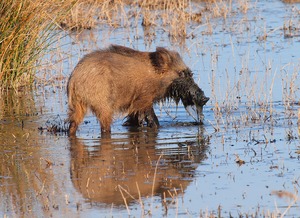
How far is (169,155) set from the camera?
8680 millimetres

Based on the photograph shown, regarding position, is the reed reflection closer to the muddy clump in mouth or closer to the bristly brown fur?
the bristly brown fur

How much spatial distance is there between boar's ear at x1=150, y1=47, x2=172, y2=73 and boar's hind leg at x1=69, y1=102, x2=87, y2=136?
51.6 inches

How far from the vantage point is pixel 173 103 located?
12148mm

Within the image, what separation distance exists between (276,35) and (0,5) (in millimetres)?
7342

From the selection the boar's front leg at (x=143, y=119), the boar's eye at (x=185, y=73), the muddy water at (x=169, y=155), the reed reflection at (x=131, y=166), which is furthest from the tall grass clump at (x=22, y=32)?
the reed reflection at (x=131, y=166)

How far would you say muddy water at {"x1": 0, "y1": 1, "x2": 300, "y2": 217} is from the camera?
6754 millimetres

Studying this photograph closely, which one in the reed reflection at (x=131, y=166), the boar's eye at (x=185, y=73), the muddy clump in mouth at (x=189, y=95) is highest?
the boar's eye at (x=185, y=73)

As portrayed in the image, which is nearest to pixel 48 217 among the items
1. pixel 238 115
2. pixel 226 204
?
pixel 226 204

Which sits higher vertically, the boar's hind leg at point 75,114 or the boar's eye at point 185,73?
the boar's eye at point 185,73

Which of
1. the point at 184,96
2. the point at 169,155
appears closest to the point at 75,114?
the point at 184,96

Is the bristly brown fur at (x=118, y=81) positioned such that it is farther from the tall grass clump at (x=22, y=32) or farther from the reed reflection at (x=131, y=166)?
the tall grass clump at (x=22, y=32)

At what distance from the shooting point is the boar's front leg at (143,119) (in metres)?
10.7

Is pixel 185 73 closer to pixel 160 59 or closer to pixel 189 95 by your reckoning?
pixel 189 95

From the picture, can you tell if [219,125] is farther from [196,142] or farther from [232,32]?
[232,32]
